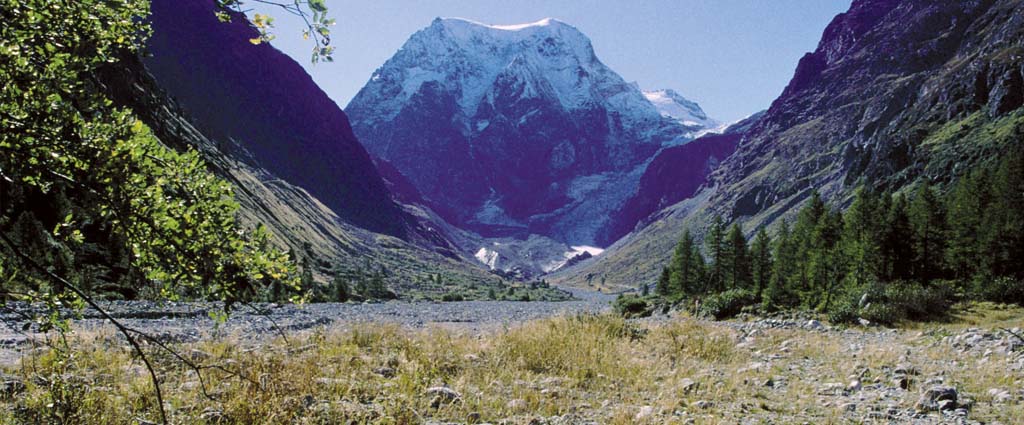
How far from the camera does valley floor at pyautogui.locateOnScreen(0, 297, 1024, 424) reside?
647cm

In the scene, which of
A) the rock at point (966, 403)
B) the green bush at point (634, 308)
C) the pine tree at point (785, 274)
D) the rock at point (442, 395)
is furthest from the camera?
the pine tree at point (785, 274)

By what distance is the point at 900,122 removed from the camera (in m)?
158

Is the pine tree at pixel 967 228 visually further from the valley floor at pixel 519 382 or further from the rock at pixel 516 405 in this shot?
the rock at pixel 516 405

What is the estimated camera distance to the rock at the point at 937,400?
764 centimetres

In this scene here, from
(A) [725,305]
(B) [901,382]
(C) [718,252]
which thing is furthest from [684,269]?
(B) [901,382]

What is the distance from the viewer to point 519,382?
894 centimetres

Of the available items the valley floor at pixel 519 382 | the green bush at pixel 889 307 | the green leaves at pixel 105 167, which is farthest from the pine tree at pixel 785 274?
the green leaves at pixel 105 167

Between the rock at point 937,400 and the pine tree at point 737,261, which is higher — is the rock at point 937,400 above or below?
below

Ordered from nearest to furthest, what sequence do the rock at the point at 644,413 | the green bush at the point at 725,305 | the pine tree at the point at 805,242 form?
the rock at the point at 644,413
the green bush at the point at 725,305
the pine tree at the point at 805,242

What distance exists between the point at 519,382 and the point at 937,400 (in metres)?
6.36

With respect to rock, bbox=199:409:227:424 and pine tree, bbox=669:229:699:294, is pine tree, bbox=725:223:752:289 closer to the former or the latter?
pine tree, bbox=669:229:699:294

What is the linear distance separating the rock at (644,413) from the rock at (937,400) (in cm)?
410

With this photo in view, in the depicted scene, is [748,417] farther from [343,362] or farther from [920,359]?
[920,359]

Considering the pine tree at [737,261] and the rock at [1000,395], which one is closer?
the rock at [1000,395]
